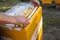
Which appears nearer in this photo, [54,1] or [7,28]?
[7,28]

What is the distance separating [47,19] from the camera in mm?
3873

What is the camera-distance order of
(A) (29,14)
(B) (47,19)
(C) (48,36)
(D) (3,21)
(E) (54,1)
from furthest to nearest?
(E) (54,1), (B) (47,19), (C) (48,36), (A) (29,14), (D) (3,21)

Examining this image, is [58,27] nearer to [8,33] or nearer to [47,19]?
[47,19]

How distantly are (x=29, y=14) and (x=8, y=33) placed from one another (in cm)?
34

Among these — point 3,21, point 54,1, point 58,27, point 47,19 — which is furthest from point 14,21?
point 54,1

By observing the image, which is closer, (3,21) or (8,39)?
(3,21)

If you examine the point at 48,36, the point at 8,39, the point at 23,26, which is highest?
the point at 23,26

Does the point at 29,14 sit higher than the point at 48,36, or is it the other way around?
the point at 29,14

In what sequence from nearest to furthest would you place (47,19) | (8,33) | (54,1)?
(8,33)
(47,19)
(54,1)

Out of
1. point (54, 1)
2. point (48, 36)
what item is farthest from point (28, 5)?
point (54, 1)

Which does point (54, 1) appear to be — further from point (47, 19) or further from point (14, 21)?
point (14, 21)

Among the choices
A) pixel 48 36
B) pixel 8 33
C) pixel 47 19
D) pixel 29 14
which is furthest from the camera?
pixel 47 19

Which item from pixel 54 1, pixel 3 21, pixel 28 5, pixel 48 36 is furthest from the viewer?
pixel 54 1

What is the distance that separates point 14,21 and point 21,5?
2.22ft
